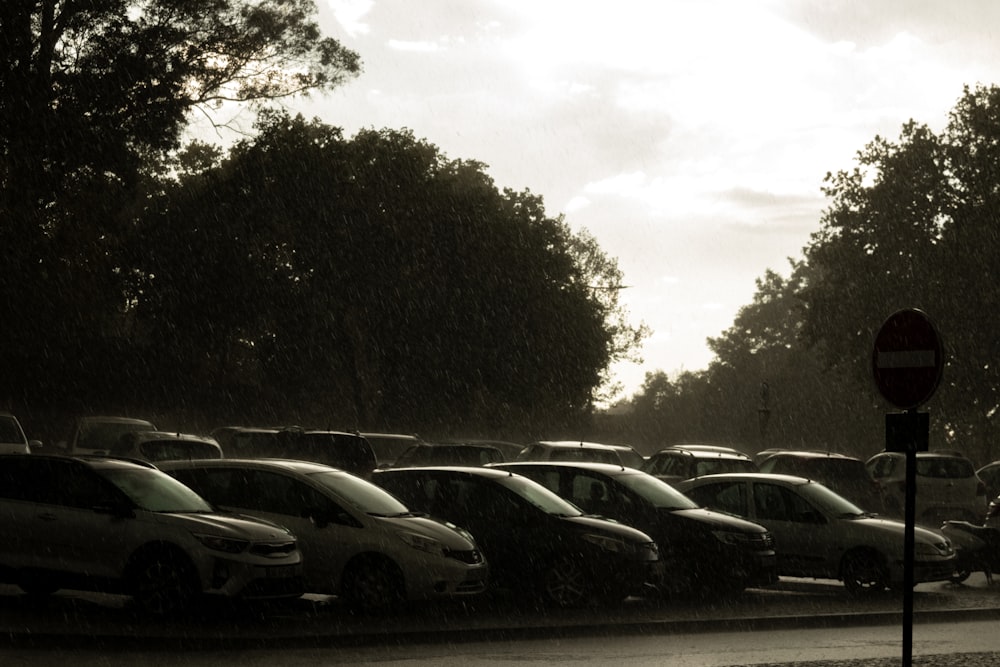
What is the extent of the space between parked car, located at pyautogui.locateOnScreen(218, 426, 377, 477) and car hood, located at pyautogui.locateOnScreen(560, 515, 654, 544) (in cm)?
971

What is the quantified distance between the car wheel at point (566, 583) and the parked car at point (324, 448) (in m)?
9.92

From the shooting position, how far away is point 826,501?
65.0 ft

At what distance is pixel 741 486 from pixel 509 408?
37.5m

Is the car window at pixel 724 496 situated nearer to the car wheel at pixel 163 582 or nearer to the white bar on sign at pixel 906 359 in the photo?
the car wheel at pixel 163 582

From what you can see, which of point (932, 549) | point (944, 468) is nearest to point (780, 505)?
point (932, 549)

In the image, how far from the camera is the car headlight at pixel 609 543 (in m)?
16.3

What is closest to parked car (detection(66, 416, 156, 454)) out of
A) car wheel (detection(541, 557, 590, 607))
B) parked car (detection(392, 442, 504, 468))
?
parked car (detection(392, 442, 504, 468))

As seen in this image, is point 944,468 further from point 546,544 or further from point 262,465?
point 262,465

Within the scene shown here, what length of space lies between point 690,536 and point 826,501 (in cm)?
284

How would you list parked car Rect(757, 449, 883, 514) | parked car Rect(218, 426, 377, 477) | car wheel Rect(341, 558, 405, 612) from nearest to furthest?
car wheel Rect(341, 558, 405, 612)
parked car Rect(757, 449, 883, 514)
parked car Rect(218, 426, 377, 477)

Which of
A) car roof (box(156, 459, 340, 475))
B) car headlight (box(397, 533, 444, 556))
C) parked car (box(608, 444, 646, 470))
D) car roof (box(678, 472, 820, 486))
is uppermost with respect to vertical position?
car roof (box(156, 459, 340, 475))

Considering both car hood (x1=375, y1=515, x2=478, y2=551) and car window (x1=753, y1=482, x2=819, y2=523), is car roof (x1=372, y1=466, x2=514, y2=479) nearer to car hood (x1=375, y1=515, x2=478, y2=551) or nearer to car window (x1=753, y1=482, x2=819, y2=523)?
car hood (x1=375, y1=515, x2=478, y2=551)

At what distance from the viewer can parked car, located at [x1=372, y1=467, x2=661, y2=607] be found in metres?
16.2

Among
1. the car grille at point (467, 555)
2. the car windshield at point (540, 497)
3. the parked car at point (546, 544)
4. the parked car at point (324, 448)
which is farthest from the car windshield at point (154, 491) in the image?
the parked car at point (324, 448)
